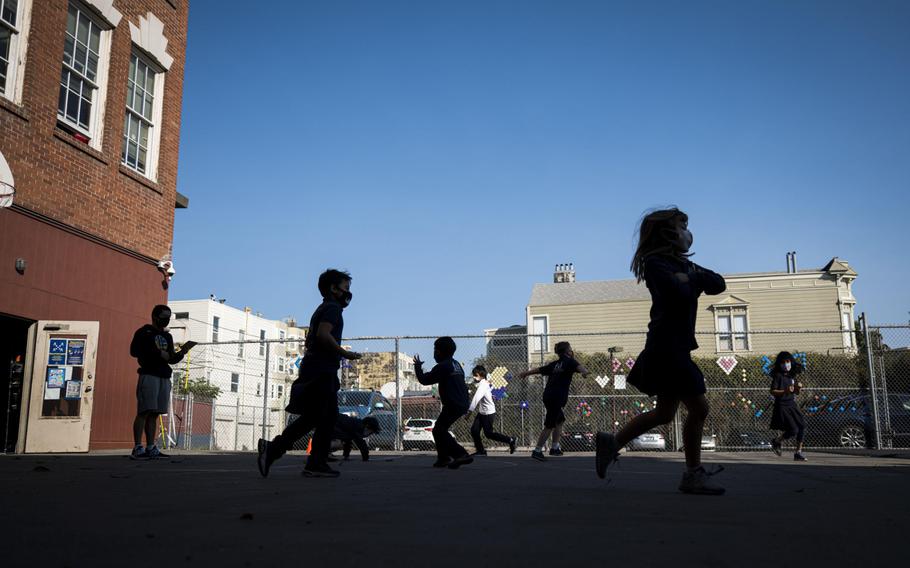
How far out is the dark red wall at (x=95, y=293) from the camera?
11234 millimetres

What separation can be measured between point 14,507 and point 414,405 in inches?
628

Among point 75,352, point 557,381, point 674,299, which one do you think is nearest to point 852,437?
point 557,381

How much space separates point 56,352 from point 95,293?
1401mm

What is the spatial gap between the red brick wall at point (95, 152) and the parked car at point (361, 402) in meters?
5.07

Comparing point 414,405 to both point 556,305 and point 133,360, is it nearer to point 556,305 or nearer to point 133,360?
point 133,360

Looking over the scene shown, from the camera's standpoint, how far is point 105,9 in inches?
513

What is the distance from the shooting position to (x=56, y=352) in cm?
1181

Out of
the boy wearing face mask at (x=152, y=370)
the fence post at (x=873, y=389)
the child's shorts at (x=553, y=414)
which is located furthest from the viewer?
the fence post at (x=873, y=389)

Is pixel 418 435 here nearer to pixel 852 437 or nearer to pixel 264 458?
pixel 852 437

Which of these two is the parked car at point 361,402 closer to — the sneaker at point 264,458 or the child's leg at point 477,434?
the child's leg at point 477,434

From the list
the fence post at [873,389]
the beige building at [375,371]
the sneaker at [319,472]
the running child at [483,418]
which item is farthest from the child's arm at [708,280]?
the beige building at [375,371]

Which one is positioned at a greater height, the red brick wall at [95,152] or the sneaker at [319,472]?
the red brick wall at [95,152]

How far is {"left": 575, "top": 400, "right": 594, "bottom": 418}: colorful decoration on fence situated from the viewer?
1741 centimetres

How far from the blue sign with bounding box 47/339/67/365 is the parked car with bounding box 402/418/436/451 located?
24.9 feet
